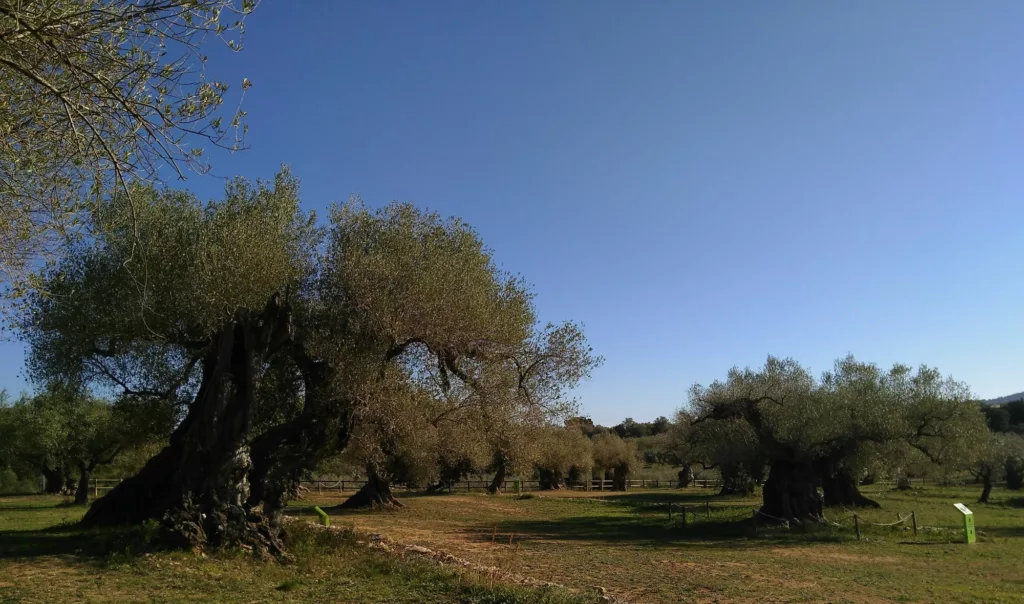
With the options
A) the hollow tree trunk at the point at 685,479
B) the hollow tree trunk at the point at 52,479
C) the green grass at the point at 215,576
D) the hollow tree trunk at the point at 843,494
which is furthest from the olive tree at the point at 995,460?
the hollow tree trunk at the point at 52,479

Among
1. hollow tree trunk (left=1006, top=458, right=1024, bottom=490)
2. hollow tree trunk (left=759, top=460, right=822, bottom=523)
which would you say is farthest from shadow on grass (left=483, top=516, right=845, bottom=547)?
hollow tree trunk (left=1006, top=458, right=1024, bottom=490)

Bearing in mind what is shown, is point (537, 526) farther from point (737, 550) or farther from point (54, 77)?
point (54, 77)

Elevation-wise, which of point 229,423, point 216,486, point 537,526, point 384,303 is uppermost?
point 384,303

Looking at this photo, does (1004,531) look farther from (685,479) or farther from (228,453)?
(685,479)

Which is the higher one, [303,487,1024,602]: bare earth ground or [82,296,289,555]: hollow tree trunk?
[82,296,289,555]: hollow tree trunk

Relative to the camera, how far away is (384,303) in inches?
626

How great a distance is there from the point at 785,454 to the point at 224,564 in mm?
23993

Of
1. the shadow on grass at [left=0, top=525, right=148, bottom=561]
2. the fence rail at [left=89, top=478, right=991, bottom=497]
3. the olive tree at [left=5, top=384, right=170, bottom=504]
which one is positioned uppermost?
the olive tree at [left=5, top=384, right=170, bottom=504]

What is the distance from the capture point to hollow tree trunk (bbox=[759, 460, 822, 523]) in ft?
94.6

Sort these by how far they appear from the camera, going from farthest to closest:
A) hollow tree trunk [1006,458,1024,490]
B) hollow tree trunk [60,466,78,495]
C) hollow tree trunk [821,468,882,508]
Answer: hollow tree trunk [1006,458,1024,490], hollow tree trunk [60,466,78,495], hollow tree trunk [821,468,882,508]

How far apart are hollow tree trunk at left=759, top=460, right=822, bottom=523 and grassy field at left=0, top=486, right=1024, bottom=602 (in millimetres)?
1026

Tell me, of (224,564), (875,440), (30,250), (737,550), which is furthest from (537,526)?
(30,250)

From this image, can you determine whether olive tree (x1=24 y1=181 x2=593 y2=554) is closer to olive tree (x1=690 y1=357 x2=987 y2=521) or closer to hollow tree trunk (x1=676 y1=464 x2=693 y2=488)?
olive tree (x1=690 y1=357 x2=987 y2=521)

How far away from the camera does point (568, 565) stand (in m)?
17.9
